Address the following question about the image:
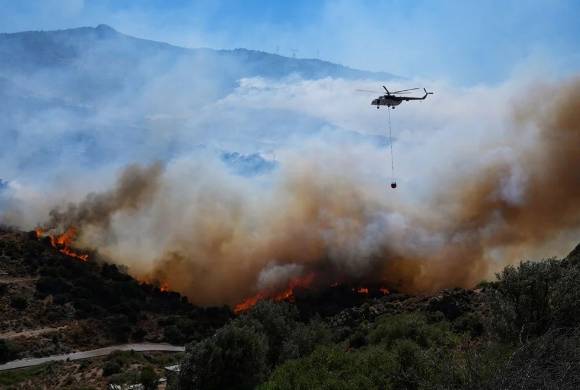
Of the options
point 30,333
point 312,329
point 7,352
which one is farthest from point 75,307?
point 312,329

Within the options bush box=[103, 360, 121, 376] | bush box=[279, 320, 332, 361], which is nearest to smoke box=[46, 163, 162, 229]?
bush box=[103, 360, 121, 376]

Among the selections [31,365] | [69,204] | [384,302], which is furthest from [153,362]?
[69,204]

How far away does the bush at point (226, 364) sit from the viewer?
32.7 m

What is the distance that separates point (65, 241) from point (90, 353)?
39417 mm

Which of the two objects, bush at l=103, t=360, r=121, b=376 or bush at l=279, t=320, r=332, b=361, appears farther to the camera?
bush at l=103, t=360, r=121, b=376

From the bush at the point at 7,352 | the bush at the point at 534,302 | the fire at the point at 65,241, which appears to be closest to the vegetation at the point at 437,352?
the bush at the point at 534,302

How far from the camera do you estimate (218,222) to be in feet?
297

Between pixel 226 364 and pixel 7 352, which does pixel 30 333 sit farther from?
pixel 226 364

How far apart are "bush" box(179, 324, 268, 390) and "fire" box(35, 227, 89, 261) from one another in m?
59.4

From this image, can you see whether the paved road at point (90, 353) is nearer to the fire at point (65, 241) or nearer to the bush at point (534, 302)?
the fire at point (65, 241)

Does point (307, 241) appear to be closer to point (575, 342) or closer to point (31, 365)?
point (31, 365)

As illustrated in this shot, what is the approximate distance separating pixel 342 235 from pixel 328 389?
56.4 meters

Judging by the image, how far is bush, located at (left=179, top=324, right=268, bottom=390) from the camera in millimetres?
32688

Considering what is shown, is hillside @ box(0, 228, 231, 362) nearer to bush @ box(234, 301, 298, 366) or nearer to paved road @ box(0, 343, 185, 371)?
paved road @ box(0, 343, 185, 371)
